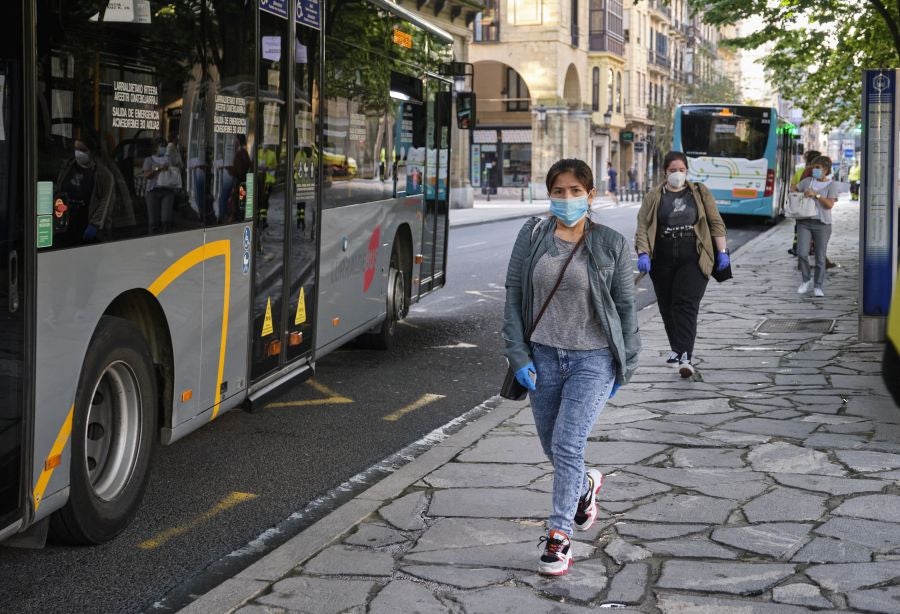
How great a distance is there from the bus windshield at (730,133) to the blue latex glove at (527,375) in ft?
92.1

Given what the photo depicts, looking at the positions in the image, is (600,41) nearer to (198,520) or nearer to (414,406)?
(414,406)

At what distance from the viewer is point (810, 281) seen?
631 inches

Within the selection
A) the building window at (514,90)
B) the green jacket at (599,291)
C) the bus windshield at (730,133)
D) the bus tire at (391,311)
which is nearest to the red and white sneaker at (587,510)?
the green jacket at (599,291)

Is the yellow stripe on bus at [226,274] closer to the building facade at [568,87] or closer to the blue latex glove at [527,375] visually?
the blue latex glove at [527,375]

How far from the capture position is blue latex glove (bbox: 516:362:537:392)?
15.9 feet

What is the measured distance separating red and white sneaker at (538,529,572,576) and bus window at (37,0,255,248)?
82.4 inches

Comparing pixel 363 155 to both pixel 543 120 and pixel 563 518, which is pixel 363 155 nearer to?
pixel 563 518

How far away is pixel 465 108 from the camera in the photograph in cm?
1348

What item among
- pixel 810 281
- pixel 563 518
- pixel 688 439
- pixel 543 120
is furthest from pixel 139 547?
pixel 543 120

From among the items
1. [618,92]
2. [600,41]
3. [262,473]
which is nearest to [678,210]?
[262,473]

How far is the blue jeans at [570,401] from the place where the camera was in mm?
4883

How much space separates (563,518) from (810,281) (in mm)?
11949

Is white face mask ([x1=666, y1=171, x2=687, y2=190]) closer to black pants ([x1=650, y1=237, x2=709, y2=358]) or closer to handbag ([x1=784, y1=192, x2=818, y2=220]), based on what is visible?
black pants ([x1=650, y1=237, x2=709, y2=358])

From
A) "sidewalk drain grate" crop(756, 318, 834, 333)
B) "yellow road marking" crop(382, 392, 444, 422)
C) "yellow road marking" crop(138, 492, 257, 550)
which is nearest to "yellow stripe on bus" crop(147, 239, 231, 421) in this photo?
"yellow road marking" crop(138, 492, 257, 550)
